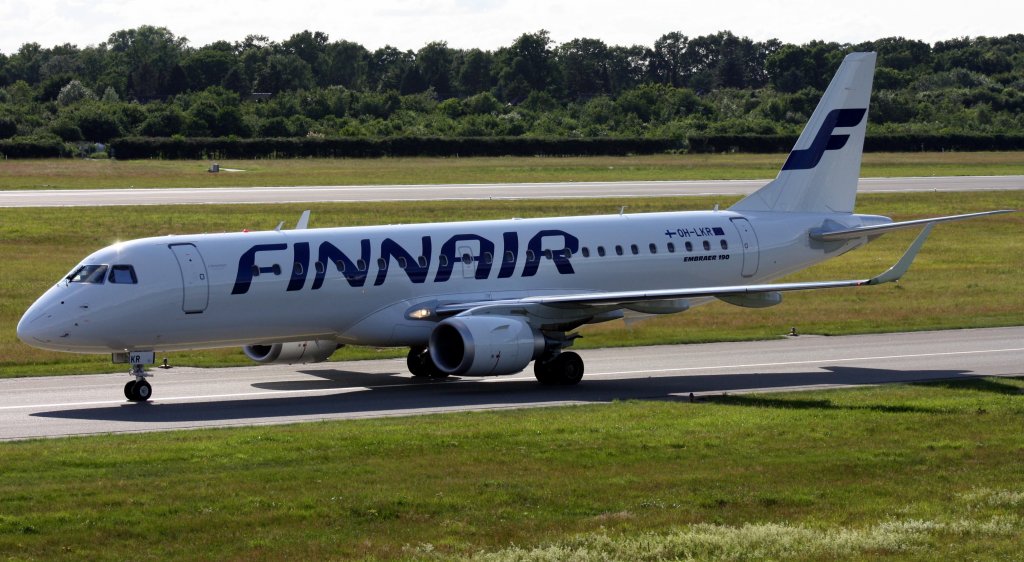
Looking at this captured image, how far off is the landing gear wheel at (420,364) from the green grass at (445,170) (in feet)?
194

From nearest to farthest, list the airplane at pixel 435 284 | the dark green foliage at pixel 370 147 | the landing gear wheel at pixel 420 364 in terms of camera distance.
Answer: the airplane at pixel 435 284 < the landing gear wheel at pixel 420 364 < the dark green foliage at pixel 370 147

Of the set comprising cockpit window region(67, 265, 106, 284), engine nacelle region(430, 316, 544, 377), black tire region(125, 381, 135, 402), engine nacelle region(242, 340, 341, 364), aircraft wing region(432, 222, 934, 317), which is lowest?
black tire region(125, 381, 135, 402)

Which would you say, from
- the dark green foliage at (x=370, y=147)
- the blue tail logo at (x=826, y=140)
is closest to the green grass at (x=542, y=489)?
the blue tail logo at (x=826, y=140)

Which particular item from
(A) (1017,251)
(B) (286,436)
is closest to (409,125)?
(A) (1017,251)

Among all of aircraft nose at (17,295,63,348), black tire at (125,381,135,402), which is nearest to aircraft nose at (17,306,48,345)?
aircraft nose at (17,295,63,348)

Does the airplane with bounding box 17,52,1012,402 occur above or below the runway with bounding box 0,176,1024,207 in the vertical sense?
above

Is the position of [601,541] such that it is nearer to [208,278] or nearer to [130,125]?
[208,278]

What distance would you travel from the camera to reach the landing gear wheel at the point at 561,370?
31656 mm

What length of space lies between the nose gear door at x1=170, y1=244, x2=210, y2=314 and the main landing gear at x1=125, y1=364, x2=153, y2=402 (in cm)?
158

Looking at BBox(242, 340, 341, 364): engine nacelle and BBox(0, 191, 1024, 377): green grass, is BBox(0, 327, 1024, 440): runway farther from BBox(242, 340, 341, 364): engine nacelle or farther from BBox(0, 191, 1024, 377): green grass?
BBox(0, 191, 1024, 377): green grass

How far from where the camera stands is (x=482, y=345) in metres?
30.0

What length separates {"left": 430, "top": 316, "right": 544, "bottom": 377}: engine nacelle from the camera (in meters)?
30.0

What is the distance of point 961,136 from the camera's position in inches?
5074

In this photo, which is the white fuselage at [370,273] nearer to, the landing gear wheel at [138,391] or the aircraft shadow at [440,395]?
the landing gear wheel at [138,391]
